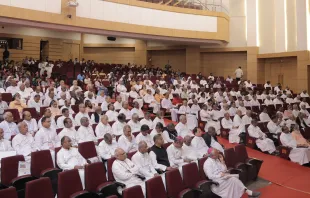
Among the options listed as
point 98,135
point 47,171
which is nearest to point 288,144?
point 98,135

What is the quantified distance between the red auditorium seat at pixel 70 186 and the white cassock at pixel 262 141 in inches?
207

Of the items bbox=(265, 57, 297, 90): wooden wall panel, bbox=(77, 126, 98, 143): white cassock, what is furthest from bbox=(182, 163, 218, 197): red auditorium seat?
bbox=(265, 57, 297, 90): wooden wall panel

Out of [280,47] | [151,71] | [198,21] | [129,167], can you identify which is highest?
[198,21]

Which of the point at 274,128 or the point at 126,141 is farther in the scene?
the point at 274,128

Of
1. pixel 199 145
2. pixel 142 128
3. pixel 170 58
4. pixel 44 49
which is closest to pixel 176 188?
pixel 142 128

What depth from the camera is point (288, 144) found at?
25.5 feet

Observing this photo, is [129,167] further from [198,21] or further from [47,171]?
[198,21]

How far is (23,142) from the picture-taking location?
5.64 m

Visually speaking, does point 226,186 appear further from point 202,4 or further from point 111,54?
point 111,54

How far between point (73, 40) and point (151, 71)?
5.86m

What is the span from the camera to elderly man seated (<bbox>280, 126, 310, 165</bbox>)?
290 inches

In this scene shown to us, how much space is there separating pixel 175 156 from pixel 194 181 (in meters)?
1.02

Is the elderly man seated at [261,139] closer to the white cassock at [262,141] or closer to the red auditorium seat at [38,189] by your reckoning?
the white cassock at [262,141]

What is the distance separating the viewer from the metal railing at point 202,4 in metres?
16.2
